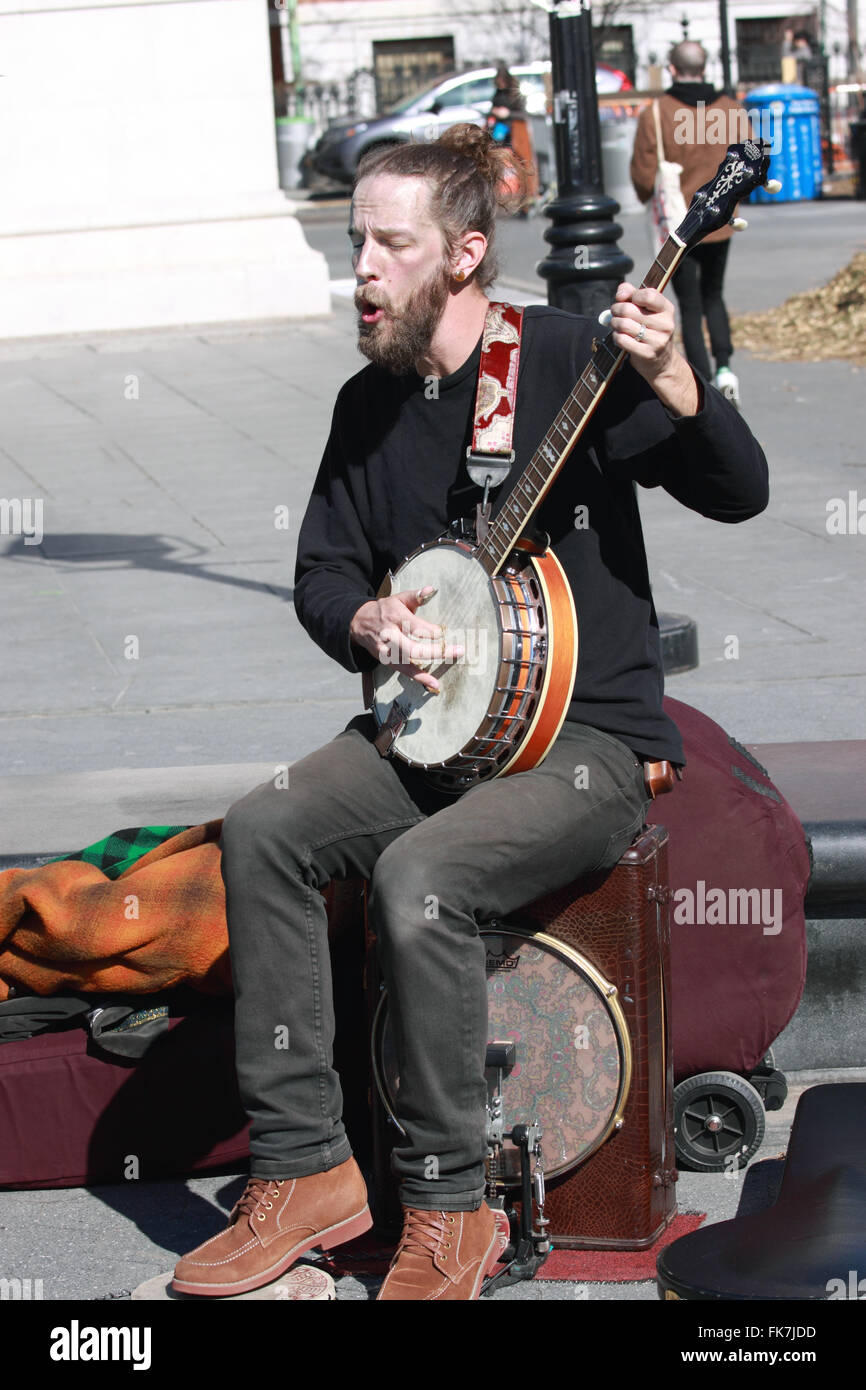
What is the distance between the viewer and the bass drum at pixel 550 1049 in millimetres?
2998

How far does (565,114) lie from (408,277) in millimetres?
3018

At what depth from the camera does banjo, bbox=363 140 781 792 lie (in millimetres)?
2904

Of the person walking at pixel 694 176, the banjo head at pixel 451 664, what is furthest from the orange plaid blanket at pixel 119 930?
the person walking at pixel 694 176

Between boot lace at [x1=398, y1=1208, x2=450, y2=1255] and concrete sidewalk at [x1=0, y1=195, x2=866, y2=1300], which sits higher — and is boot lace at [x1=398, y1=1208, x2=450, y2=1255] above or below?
below

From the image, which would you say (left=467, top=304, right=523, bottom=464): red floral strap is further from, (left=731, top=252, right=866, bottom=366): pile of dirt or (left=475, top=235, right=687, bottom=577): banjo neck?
(left=731, top=252, right=866, bottom=366): pile of dirt

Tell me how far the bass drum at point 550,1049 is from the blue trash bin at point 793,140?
914 inches

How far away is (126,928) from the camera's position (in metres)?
3.29

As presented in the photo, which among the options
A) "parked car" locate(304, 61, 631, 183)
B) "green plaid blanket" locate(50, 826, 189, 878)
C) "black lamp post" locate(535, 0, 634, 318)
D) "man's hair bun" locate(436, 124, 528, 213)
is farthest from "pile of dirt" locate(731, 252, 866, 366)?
"parked car" locate(304, 61, 631, 183)

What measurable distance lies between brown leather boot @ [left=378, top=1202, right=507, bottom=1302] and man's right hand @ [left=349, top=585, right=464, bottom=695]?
858 mm

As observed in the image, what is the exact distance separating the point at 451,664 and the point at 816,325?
10.7 metres

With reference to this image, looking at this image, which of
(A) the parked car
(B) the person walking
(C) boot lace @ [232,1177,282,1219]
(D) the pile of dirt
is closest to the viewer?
(C) boot lace @ [232,1177,282,1219]

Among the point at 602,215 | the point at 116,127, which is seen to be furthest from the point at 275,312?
the point at 602,215

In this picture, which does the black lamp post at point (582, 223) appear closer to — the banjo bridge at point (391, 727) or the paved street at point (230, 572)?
the paved street at point (230, 572)

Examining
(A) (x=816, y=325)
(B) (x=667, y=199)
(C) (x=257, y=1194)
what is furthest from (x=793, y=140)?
(C) (x=257, y=1194)
